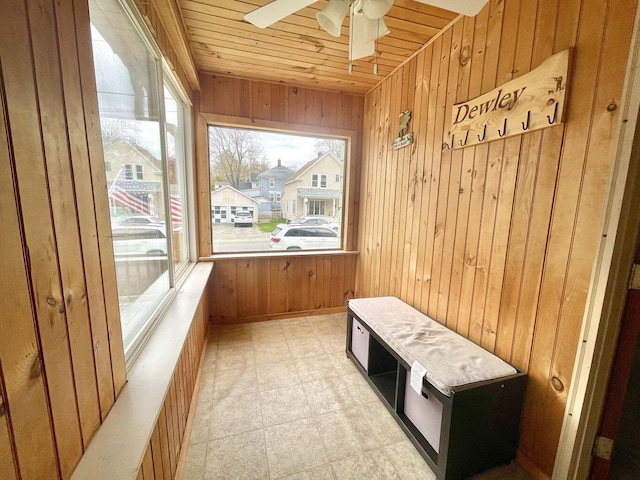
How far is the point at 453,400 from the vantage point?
48.8 inches

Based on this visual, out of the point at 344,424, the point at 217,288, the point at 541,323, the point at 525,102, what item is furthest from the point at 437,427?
the point at 217,288

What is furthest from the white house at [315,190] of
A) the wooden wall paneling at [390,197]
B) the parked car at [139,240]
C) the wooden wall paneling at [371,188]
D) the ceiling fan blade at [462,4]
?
the ceiling fan blade at [462,4]

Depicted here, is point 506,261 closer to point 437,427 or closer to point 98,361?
point 437,427

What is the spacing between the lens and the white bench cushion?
4.38ft

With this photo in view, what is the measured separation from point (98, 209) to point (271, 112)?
234cm

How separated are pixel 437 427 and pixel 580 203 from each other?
1.27 m

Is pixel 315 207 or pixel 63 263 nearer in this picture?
pixel 63 263

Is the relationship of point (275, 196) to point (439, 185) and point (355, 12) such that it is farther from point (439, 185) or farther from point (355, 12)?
point (355, 12)

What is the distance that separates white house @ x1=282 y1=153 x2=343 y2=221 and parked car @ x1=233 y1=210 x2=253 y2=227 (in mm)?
380

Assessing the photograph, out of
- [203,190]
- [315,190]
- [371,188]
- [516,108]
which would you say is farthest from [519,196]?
[203,190]

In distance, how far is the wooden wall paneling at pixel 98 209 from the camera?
782mm

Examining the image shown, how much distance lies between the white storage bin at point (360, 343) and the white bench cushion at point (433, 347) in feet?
0.41

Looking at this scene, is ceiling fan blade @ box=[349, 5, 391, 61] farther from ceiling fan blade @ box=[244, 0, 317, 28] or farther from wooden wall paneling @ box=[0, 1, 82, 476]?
wooden wall paneling @ box=[0, 1, 82, 476]

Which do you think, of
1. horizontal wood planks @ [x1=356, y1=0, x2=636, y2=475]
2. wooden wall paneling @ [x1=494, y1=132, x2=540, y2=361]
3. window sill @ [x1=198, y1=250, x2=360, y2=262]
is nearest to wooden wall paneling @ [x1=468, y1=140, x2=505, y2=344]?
horizontal wood planks @ [x1=356, y1=0, x2=636, y2=475]
